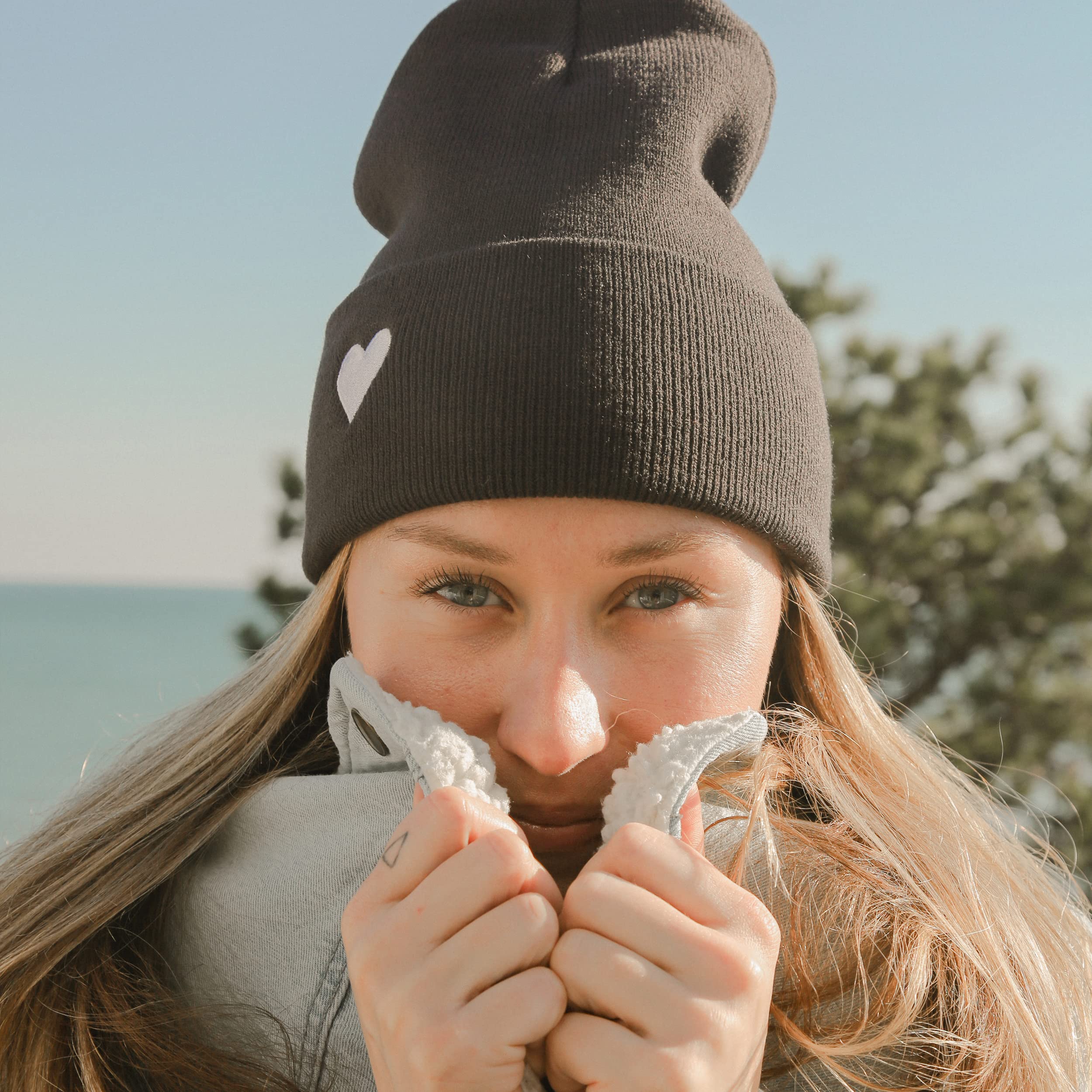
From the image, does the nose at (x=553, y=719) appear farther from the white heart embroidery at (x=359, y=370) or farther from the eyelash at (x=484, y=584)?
the white heart embroidery at (x=359, y=370)

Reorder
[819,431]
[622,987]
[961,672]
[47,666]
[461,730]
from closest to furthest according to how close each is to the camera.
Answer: [622,987] < [461,730] < [819,431] < [961,672] < [47,666]

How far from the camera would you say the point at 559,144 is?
1.55 m

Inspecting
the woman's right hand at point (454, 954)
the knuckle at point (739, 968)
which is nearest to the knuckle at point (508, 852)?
the woman's right hand at point (454, 954)

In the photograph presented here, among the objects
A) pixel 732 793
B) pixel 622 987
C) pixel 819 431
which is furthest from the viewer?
pixel 819 431

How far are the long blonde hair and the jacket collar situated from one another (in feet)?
0.37

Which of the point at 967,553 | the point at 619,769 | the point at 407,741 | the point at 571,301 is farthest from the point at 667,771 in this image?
the point at 967,553

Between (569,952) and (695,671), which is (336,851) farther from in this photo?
(695,671)

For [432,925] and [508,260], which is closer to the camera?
[432,925]

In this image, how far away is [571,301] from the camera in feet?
4.57

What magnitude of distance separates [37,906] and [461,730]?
74cm

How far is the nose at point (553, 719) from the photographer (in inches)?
49.4

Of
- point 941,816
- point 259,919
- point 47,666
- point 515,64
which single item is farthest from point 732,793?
point 47,666

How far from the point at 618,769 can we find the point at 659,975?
0.35 metres

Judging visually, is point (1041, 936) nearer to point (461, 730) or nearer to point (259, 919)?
point (461, 730)
